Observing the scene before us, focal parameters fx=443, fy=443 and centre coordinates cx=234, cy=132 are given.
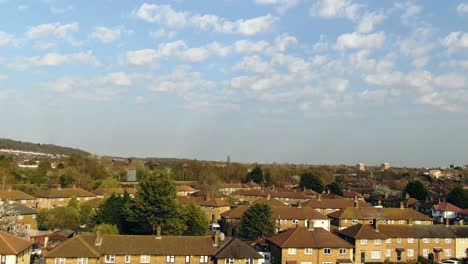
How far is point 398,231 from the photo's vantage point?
45438 millimetres

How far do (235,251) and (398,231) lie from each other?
1956 centimetres

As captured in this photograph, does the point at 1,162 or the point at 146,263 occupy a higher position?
the point at 1,162

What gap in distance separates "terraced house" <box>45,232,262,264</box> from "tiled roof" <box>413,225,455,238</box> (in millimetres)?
20144

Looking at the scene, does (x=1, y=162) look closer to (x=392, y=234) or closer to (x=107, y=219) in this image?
(x=107, y=219)

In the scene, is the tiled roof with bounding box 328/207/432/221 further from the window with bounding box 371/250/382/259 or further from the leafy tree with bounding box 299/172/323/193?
the leafy tree with bounding box 299/172/323/193

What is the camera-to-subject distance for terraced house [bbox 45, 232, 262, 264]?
110ft

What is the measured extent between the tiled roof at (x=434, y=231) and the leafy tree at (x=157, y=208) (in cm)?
2442

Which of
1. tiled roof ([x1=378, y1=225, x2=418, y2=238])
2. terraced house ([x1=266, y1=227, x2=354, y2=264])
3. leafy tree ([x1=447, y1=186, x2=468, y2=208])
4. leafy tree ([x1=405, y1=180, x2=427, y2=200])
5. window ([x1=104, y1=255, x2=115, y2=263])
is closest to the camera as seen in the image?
window ([x1=104, y1=255, x2=115, y2=263])

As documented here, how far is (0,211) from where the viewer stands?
4559 cm

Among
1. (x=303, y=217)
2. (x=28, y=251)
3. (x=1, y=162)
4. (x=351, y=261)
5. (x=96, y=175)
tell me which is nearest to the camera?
(x=28, y=251)

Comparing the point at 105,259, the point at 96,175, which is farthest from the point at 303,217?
the point at 96,175

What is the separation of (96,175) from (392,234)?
Answer: 7753cm

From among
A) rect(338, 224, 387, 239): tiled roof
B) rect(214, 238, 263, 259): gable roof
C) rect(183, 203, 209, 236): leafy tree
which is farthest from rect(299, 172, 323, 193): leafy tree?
rect(214, 238, 263, 259): gable roof

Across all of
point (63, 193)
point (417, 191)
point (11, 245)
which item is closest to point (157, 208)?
point (11, 245)
